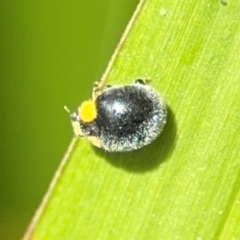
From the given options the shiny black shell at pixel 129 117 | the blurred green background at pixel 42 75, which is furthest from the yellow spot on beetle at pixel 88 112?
the blurred green background at pixel 42 75

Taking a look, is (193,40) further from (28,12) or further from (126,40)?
(28,12)

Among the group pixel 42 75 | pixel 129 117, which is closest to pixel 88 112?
pixel 129 117

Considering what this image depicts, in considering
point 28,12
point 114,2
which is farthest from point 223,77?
point 28,12

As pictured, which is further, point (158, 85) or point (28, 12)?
point (28, 12)

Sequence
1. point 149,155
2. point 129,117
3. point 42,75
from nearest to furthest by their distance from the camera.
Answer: point 129,117
point 149,155
point 42,75

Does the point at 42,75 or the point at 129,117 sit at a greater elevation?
the point at 42,75

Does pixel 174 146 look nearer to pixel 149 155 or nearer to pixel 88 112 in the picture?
pixel 149 155

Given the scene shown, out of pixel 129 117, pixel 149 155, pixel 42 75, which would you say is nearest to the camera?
pixel 129 117

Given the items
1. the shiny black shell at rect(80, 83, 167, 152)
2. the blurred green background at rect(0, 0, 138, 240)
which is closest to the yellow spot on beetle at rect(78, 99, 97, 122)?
the shiny black shell at rect(80, 83, 167, 152)
